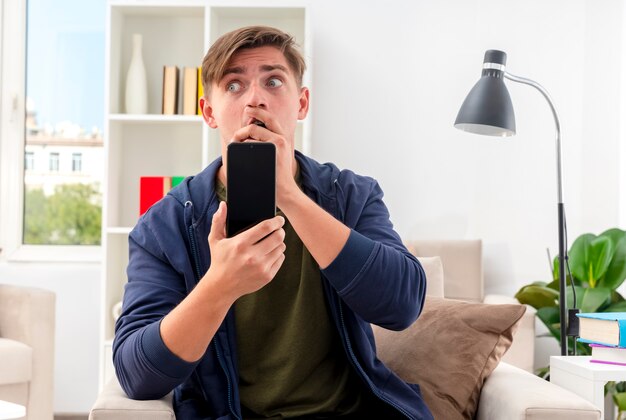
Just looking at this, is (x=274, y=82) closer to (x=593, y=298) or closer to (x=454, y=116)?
(x=593, y=298)

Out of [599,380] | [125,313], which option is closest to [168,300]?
[125,313]

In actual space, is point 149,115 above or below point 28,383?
above

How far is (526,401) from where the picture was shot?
152 cm

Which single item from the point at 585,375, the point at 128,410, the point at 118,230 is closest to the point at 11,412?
the point at 128,410

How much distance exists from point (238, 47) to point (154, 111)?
2.49 m

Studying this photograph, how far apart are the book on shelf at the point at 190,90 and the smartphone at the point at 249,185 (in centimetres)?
259

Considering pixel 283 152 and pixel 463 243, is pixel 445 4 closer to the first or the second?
pixel 463 243

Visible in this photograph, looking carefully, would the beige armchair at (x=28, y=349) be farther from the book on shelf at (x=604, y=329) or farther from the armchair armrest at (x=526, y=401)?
the book on shelf at (x=604, y=329)

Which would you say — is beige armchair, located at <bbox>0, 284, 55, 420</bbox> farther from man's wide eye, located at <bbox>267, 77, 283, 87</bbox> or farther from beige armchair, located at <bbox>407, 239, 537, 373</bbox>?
man's wide eye, located at <bbox>267, 77, 283, 87</bbox>

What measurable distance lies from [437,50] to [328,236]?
281 centimetres

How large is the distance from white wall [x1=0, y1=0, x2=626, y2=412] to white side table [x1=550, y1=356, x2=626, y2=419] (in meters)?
1.99

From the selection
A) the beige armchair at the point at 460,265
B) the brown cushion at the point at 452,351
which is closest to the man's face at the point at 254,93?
the brown cushion at the point at 452,351

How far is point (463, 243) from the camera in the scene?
3.61 meters

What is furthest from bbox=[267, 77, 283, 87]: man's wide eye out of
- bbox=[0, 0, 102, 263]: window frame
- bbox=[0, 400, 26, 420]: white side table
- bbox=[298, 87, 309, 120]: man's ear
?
bbox=[0, 0, 102, 263]: window frame
